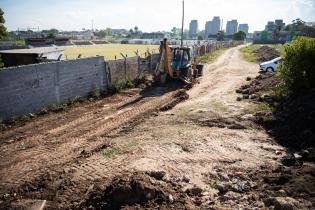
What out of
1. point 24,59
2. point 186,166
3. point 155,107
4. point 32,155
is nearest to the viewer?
point 186,166

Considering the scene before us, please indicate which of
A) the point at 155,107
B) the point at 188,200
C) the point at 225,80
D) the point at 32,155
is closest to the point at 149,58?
the point at 225,80

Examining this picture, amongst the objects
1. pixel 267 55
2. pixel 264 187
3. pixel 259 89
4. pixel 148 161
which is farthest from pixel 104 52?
pixel 264 187

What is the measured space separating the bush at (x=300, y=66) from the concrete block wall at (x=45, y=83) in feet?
33.8

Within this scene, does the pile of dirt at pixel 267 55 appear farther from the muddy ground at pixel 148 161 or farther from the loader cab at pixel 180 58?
the muddy ground at pixel 148 161

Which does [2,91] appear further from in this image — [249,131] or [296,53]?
[296,53]

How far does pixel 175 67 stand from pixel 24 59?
10.9 meters

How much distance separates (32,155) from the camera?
9844mm

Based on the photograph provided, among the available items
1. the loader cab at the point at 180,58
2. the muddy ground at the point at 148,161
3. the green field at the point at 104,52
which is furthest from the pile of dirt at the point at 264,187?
the green field at the point at 104,52

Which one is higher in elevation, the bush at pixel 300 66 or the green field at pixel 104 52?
the bush at pixel 300 66

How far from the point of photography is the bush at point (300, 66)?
13930 mm

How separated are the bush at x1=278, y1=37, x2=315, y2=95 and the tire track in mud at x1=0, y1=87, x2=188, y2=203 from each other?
6879mm

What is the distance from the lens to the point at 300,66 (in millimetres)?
14016

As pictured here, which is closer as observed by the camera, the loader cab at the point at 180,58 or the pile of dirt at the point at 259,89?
the pile of dirt at the point at 259,89

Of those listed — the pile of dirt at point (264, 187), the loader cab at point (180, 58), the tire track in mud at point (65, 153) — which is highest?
the loader cab at point (180, 58)
